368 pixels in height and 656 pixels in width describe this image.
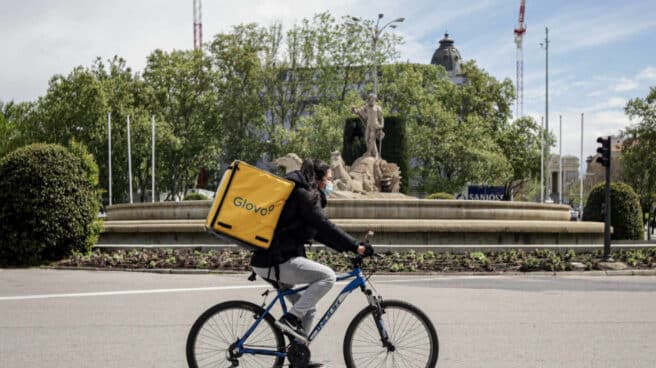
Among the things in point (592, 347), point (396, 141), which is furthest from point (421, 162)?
point (592, 347)

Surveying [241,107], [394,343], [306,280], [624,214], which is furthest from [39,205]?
[241,107]

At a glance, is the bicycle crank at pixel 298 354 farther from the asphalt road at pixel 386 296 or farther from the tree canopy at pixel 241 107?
the tree canopy at pixel 241 107

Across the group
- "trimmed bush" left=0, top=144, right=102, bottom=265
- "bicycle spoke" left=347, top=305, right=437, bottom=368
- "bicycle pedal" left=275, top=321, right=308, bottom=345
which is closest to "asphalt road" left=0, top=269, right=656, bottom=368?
"bicycle spoke" left=347, top=305, right=437, bottom=368

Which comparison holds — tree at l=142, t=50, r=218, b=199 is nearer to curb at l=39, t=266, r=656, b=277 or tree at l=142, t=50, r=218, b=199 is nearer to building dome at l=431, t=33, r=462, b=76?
curb at l=39, t=266, r=656, b=277

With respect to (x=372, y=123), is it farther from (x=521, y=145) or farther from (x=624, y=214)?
(x=521, y=145)

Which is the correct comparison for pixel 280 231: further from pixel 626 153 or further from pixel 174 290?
pixel 626 153

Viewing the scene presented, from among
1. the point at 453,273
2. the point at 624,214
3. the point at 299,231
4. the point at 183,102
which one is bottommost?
the point at 453,273

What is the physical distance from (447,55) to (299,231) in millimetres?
120429

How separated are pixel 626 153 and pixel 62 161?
5247 cm

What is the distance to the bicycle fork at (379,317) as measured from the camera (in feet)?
17.4

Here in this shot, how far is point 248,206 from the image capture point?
5.39m

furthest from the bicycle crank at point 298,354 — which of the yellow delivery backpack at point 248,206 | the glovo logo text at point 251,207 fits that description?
the glovo logo text at point 251,207

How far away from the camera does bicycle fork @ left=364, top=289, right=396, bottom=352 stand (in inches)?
209

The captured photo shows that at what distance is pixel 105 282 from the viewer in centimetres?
1361
